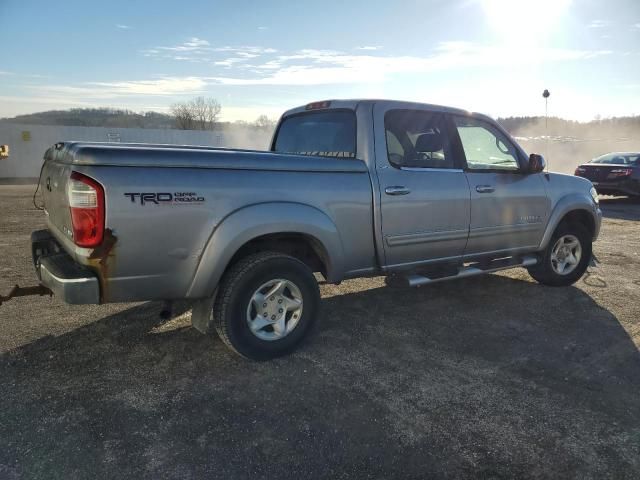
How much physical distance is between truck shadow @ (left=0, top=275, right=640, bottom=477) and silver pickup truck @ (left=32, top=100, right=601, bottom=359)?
1.41 ft

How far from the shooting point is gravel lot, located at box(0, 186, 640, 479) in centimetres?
252

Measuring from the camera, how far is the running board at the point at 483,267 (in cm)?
434

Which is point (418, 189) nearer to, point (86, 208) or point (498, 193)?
point (498, 193)

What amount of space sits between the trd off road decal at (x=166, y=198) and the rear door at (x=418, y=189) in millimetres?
1544

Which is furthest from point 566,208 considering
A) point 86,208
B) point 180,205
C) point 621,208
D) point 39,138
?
point 39,138

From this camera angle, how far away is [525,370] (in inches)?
140

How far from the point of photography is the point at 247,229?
3342mm

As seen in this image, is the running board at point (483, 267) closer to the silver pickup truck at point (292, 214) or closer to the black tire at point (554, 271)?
the silver pickup truck at point (292, 214)

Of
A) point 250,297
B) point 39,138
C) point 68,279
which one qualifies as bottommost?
point 250,297

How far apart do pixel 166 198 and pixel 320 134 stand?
1957 mm

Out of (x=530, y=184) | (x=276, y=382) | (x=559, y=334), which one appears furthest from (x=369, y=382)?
(x=530, y=184)

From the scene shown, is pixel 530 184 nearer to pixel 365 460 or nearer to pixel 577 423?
pixel 577 423

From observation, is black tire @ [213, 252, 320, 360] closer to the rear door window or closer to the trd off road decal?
the trd off road decal

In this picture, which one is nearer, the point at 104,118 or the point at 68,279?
the point at 68,279
